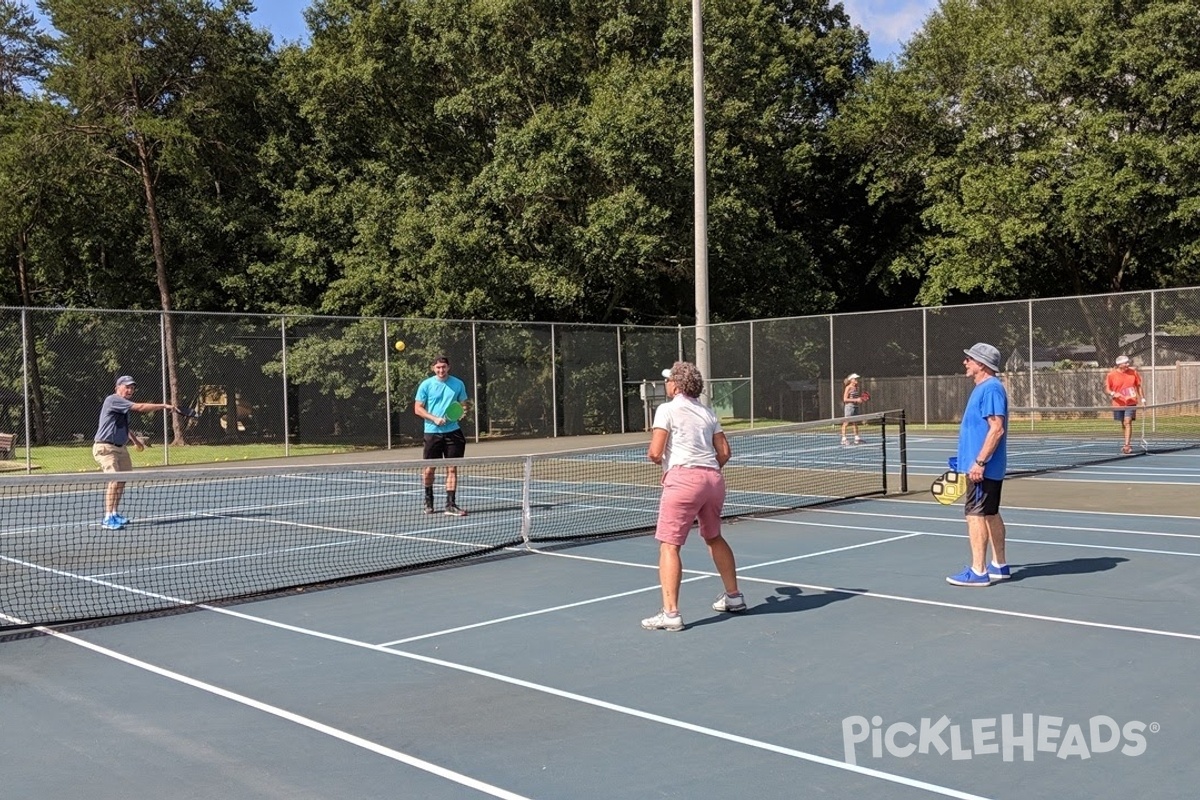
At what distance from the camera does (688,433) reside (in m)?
7.56

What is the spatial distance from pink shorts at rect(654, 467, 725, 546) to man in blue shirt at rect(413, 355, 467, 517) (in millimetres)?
6292

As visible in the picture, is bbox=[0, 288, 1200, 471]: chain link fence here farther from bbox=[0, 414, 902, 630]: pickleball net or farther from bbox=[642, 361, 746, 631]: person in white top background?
bbox=[642, 361, 746, 631]: person in white top background

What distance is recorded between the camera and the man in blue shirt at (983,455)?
845 centimetres

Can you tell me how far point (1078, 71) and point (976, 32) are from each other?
16.9ft

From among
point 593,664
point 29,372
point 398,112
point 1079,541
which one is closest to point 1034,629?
point 593,664

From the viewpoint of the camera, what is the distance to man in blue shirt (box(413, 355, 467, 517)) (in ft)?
44.2

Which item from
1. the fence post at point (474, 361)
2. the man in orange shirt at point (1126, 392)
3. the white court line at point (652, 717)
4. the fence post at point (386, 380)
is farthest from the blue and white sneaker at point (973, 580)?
the fence post at point (474, 361)

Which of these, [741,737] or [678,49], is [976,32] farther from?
[741,737]

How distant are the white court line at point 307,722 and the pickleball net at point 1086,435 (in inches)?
544

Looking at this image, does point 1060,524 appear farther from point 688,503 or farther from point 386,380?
point 386,380

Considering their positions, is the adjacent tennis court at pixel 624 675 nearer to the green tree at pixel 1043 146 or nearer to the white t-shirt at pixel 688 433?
the white t-shirt at pixel 688 433

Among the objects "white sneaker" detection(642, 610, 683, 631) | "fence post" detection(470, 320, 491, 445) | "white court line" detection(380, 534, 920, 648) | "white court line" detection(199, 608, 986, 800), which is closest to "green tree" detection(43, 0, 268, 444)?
"fence post" detection(470, 320, 491, 445)

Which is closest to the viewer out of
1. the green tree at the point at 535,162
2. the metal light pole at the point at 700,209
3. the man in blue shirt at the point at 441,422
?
the man in blue shirt at the point at 441,422

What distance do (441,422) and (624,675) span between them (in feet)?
24.3
